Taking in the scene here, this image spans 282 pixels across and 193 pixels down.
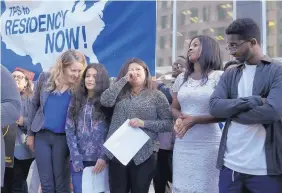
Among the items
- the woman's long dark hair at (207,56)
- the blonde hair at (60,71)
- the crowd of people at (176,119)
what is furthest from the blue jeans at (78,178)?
the woman's long dark hair at (207,56)

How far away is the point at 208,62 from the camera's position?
305 cm

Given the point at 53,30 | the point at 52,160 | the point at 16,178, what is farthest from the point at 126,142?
the point at 53,30

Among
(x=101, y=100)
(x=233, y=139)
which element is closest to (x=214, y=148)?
(x=233, y=139)

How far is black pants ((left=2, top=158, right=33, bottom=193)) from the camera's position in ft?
14.0

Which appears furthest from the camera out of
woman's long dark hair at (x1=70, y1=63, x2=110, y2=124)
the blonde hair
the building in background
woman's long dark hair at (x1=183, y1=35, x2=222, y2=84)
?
the building in background

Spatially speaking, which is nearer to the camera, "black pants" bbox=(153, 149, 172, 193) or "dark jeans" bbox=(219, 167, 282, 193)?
"dark jeans" bbox=(219, 167, 282, 193)

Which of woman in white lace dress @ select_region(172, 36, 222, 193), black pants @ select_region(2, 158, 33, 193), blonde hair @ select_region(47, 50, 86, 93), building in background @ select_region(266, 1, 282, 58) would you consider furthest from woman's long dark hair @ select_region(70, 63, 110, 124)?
building in background @ select_region(266, 1, 282, 58)

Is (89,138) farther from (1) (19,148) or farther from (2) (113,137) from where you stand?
(1) (19,148)

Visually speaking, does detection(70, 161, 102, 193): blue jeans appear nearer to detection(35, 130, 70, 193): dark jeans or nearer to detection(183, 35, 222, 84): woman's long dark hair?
detection(35, 130, 70, 193): dark jeans

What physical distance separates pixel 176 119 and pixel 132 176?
591mm

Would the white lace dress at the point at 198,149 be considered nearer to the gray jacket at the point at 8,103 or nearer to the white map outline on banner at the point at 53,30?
the gray jacket at the point at 8,103

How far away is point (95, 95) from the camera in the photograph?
3541 mm

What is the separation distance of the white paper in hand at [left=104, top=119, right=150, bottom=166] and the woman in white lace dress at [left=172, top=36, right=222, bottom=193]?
31 cm

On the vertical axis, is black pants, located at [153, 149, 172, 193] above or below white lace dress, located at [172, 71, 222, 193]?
below
